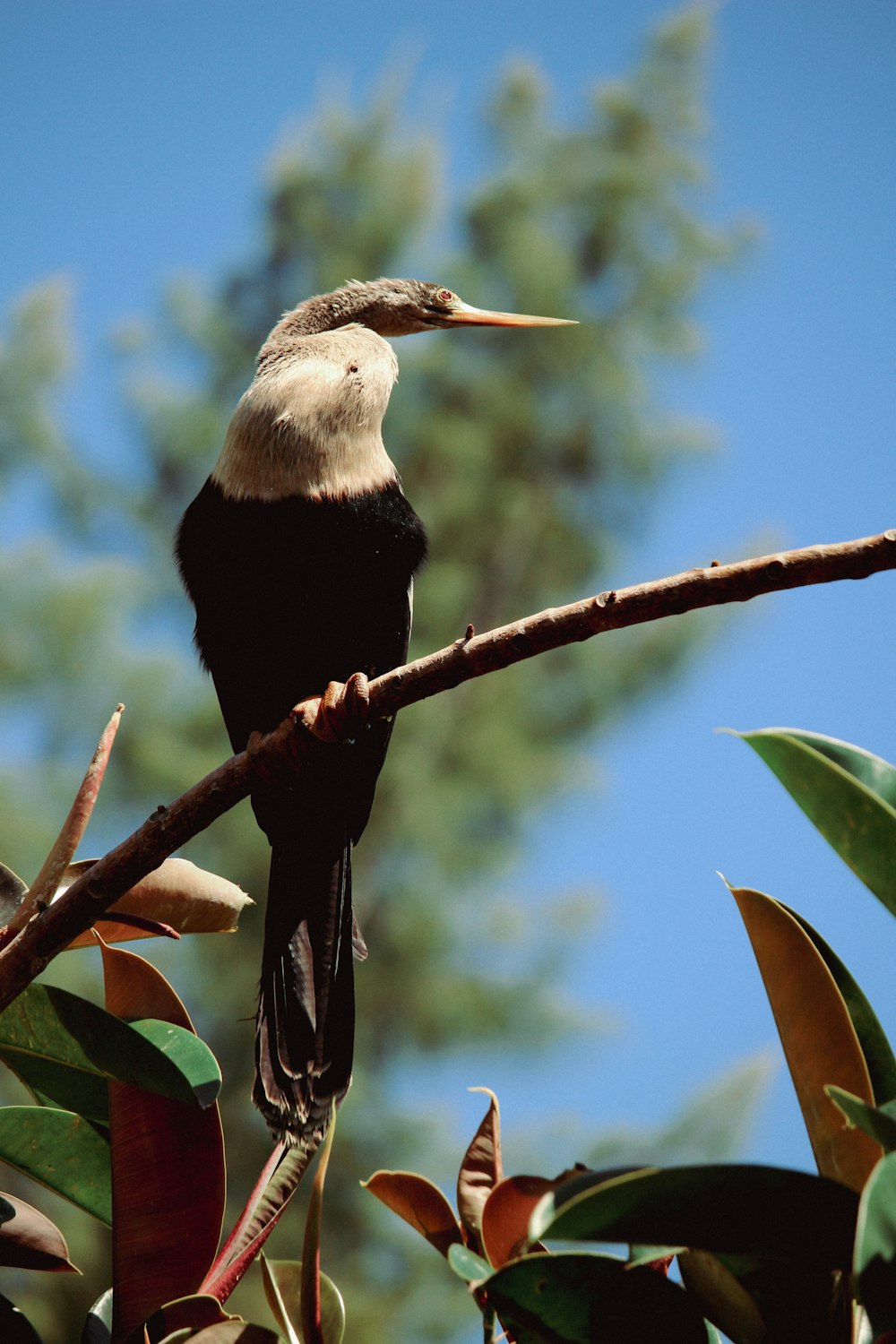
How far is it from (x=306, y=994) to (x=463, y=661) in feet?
2.38

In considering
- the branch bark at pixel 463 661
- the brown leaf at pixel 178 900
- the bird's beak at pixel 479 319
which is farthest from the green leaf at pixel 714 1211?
the bird's beak at pixel 479 319

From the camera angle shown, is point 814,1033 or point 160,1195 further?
point 160,1195

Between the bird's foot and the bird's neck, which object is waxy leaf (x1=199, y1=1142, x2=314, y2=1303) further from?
the bird's neck

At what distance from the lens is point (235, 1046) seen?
3984 mm

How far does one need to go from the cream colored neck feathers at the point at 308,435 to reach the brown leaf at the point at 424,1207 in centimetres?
107

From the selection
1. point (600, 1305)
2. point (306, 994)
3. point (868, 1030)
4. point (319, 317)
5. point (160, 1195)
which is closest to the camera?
point (600, 1305)

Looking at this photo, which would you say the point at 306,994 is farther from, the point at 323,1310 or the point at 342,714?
the point at 323,1310

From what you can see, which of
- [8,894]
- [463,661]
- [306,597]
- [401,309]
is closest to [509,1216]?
[463,661]

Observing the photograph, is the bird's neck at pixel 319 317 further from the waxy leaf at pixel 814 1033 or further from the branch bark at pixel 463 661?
the waxy leaf at pixel 814 1033

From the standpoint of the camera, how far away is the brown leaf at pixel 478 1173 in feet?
2.29

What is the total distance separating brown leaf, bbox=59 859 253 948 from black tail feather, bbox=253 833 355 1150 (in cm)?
29

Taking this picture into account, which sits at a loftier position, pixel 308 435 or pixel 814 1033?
pixel 308 435

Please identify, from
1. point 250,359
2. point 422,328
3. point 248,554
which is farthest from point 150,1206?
point 250,359

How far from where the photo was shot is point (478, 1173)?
0.71 metres
